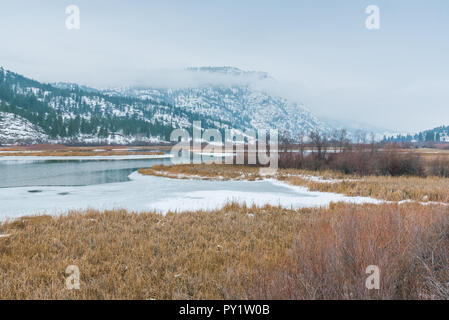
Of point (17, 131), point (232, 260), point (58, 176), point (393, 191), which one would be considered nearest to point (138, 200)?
point (232, 260)

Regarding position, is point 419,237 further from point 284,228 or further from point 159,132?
point 159,132

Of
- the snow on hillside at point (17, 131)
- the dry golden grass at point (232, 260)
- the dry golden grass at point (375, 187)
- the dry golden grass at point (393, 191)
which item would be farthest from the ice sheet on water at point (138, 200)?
the snow on hillside at point (17, 131)

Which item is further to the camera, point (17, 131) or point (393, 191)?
point (17, 131)

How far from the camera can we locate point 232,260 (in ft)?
17.4

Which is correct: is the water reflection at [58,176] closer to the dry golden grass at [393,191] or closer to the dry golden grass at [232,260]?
the dry golden grass at [232,260]

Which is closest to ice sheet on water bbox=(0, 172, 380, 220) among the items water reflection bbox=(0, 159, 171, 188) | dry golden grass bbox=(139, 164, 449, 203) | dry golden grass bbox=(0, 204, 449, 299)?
dry golden grass bbox=(139, 164, 449, 203)

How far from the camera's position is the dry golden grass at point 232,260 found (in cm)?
339

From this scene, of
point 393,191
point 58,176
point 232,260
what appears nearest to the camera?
point 232,260

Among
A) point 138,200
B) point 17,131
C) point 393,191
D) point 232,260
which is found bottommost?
point 138,200

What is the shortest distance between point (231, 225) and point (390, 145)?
104ft

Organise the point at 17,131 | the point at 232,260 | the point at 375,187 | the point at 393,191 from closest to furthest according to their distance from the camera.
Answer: the point at 232,260, the point at 393,191, the point at 375,187, the point at 17,131

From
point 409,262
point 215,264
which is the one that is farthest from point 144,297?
point 409,262

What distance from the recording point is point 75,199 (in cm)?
1587

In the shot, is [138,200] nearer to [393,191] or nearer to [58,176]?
[393,191]
